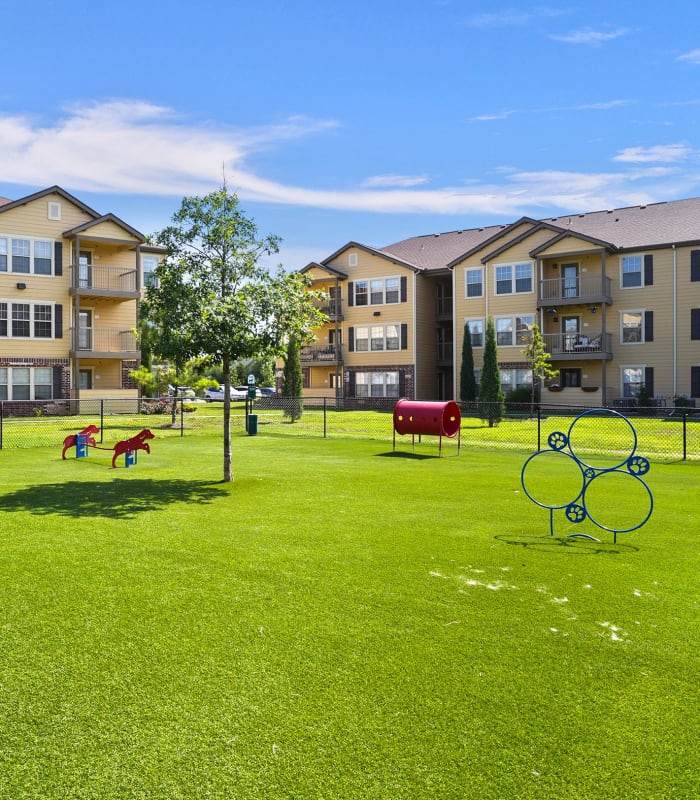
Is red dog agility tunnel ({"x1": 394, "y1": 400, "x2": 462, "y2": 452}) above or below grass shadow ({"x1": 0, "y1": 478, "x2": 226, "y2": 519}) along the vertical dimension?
above

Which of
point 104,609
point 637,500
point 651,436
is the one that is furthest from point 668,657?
point 651,436

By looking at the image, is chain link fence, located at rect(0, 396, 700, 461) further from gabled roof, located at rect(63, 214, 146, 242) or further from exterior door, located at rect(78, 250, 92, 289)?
gabled roof, located at rect(63, 214, 146, 242)

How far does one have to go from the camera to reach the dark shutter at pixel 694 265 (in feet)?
108

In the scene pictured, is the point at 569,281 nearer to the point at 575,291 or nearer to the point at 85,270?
the point at 575,291

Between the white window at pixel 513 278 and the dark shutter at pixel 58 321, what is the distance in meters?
24.0

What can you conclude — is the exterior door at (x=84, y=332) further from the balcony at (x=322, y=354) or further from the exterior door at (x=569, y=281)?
the exterior door at (x=569, y=281)

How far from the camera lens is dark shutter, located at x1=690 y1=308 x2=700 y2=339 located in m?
32.9

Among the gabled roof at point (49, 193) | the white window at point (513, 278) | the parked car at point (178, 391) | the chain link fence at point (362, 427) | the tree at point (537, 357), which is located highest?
the gabled roof at point (49, 193)

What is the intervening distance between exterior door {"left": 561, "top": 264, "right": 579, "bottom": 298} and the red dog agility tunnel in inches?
868

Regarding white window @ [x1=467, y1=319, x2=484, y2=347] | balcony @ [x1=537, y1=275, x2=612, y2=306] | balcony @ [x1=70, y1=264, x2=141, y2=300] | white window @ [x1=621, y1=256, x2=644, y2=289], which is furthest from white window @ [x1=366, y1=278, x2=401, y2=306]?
balcony @ [x1=70, y1=264, x2=141, y2=300]

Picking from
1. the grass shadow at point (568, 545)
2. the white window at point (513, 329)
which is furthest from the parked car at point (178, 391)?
the grass shadow at point (568, 545)

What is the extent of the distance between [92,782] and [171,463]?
12.6m

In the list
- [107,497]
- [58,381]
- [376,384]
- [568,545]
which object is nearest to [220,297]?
[107,497]

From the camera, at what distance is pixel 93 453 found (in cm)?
1759
